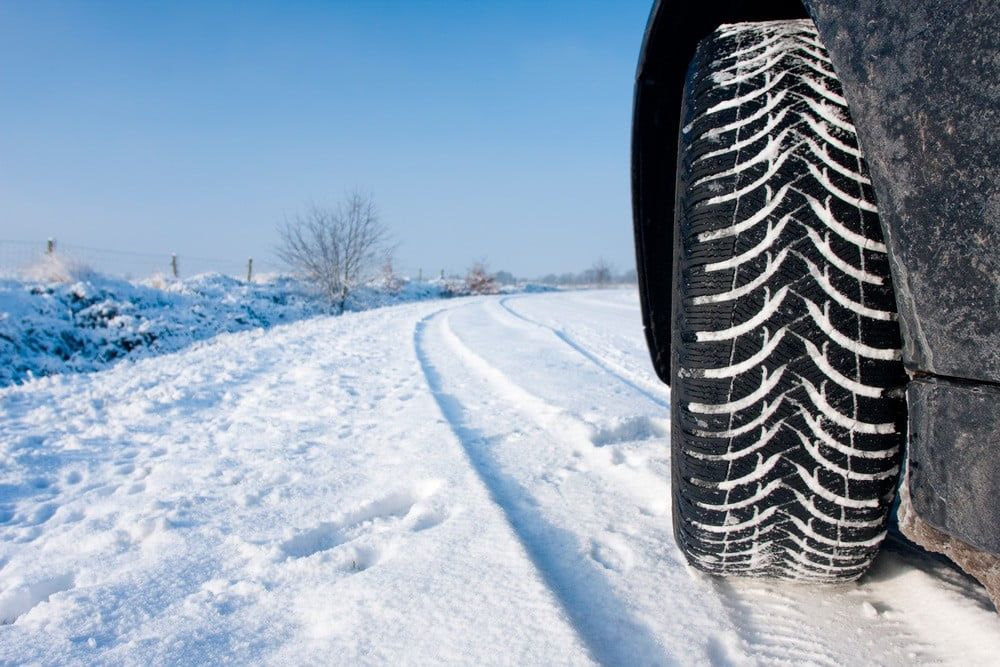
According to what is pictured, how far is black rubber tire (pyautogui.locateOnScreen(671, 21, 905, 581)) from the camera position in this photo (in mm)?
810

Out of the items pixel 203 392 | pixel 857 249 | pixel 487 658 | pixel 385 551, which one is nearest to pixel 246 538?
pixel 385 551

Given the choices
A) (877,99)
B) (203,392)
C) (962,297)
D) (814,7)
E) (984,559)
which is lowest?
(203,392)

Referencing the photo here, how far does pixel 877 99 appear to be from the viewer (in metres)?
0.64

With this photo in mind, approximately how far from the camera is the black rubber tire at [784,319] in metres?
0.81

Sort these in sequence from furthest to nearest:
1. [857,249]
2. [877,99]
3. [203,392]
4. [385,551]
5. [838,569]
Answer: [203,392], [385,551], [838,569], [857,249], [877,99]

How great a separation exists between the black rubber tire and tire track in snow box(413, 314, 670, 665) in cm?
22

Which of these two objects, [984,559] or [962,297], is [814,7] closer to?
[962,297]

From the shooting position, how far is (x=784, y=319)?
0.83 metres

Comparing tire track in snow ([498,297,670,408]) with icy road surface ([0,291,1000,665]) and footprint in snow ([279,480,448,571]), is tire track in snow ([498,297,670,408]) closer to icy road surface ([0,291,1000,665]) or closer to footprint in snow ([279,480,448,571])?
icy road surface ([0,291,1000,665])

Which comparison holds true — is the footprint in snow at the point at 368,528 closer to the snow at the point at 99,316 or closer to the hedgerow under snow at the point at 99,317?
the hedgerow under snow at the point at 99,317

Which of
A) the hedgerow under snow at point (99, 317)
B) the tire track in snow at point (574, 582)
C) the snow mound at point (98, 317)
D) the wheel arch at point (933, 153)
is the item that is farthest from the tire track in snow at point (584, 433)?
the hedgerow under snow at point (99, 317)

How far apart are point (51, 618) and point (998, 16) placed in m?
1.61

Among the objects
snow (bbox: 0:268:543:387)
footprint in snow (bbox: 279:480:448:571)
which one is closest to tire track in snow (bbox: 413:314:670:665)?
footprint in snow (bbox: 279:480:448:571)

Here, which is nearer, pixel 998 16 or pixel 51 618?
pixel 998 16
